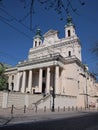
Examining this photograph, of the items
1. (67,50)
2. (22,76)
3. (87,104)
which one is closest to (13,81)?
(22,76)

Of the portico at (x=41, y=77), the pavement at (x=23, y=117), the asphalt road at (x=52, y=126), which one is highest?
the portico at (x=41, y=77)

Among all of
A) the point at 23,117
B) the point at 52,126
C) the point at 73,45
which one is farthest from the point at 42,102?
the point at 73,45

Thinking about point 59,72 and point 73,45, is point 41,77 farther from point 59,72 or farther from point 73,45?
point 73,45

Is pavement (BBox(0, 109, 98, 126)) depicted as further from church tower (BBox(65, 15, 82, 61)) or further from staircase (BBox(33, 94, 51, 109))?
church tower (BBox(65, 15, 82, 61))

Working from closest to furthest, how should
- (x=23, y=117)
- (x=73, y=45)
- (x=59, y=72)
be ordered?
(x=23, y=117) < (x=59, y=72) < (x=73, y=45)

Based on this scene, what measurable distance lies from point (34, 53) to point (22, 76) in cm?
1151

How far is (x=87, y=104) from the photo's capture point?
46688 millimetres

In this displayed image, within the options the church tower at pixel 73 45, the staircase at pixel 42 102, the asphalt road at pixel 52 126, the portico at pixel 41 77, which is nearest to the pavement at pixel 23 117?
the asphalt road at pixel 52 126

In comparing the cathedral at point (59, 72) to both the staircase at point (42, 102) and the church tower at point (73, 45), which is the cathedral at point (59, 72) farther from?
the staircase at point (42, 102)

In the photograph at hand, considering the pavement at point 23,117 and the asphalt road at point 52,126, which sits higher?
the asphalt road at point 52,126

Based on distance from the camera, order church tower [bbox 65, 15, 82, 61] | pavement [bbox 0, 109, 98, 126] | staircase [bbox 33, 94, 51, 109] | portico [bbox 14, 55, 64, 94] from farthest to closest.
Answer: church tower [bbox 65, 15, 82, 61]
portico [bbox 14, 55, 64, 94]
staircase [bbox 33, 94, 51, 109]
pavement [bbox 0, 109, 98, 126]

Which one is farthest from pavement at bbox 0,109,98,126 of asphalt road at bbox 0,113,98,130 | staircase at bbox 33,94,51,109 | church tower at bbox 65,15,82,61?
church tower at bbox 65,15,82,61

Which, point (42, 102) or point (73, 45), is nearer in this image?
point (42, 102)

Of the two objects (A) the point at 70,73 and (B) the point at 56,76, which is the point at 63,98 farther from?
(A) the point at 70,73
